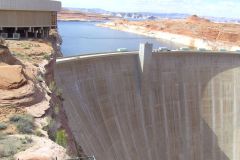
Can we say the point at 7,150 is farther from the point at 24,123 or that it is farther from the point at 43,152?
the point at 24,123

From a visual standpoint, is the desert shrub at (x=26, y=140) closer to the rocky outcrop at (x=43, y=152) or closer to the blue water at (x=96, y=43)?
the rocky outcrop at (x=43, y=152)

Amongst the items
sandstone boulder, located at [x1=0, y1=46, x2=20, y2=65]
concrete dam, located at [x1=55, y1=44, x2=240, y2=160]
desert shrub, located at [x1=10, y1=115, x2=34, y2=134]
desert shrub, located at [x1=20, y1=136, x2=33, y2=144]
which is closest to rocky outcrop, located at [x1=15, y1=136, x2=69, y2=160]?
desert shrub, located at [x1=20, y1=136, x2=33, y2=144]

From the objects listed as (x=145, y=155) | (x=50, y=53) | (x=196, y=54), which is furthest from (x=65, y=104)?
(x=196, y=54)

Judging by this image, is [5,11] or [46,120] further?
[5,11]

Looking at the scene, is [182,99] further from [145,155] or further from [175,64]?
[145,155]

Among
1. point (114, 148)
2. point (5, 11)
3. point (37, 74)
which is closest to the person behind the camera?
point (37, 74)

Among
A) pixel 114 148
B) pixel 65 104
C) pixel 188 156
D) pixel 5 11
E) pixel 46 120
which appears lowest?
pixel 188 156
